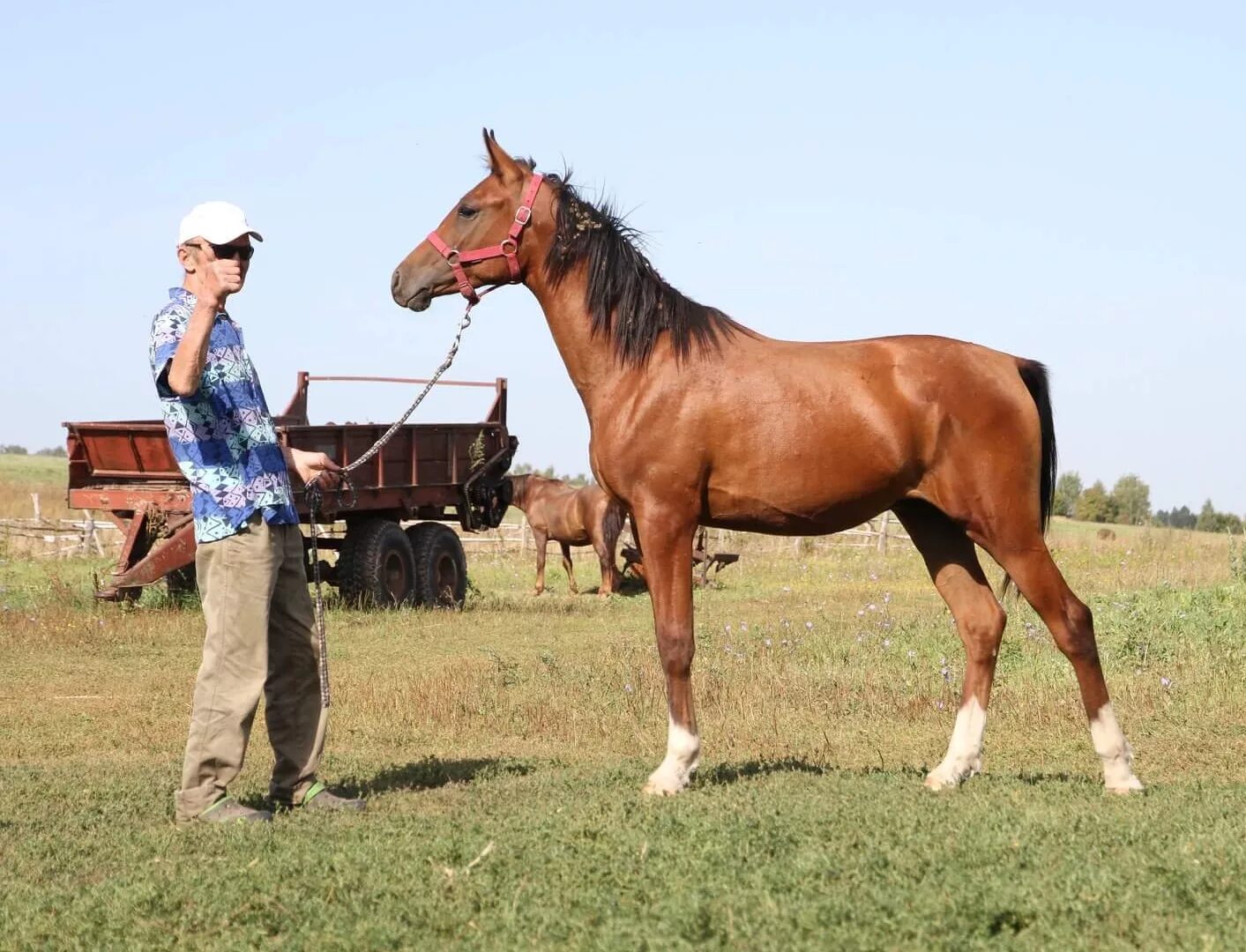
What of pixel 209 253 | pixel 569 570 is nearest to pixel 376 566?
pixel 569 570

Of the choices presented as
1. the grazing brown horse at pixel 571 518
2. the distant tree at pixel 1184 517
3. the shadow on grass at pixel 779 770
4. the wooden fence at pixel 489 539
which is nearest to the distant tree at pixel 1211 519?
the distant tree at pixel 1184 517

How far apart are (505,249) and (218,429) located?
1652 millimetres

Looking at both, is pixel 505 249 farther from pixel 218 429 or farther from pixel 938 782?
pixel 938 782

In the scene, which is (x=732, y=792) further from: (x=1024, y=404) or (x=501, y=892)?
(x=1024, y=404)

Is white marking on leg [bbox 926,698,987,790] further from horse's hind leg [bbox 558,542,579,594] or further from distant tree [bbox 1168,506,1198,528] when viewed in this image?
distant tree [bbox 1168,506,1198,528]

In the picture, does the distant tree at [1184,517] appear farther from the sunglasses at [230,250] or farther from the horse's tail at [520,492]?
the sunglasses at [230,250]

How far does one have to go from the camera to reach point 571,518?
973 inches

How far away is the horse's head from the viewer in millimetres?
6512

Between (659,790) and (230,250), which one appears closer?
(230,250)

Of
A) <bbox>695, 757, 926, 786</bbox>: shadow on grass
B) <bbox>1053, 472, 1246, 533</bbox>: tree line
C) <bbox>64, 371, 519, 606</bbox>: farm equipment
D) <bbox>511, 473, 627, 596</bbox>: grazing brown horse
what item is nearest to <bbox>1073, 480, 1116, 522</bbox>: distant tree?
<bbox>1053, 472, 1246, 533</bbox>: tree line

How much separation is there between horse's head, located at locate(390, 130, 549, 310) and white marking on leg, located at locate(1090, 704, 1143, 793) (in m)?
3.34

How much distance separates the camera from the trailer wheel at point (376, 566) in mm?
17234

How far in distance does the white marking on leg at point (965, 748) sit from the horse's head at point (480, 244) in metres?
2.94

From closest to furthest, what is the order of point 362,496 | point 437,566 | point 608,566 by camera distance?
point 362,496, point 437,566, point 608,566
